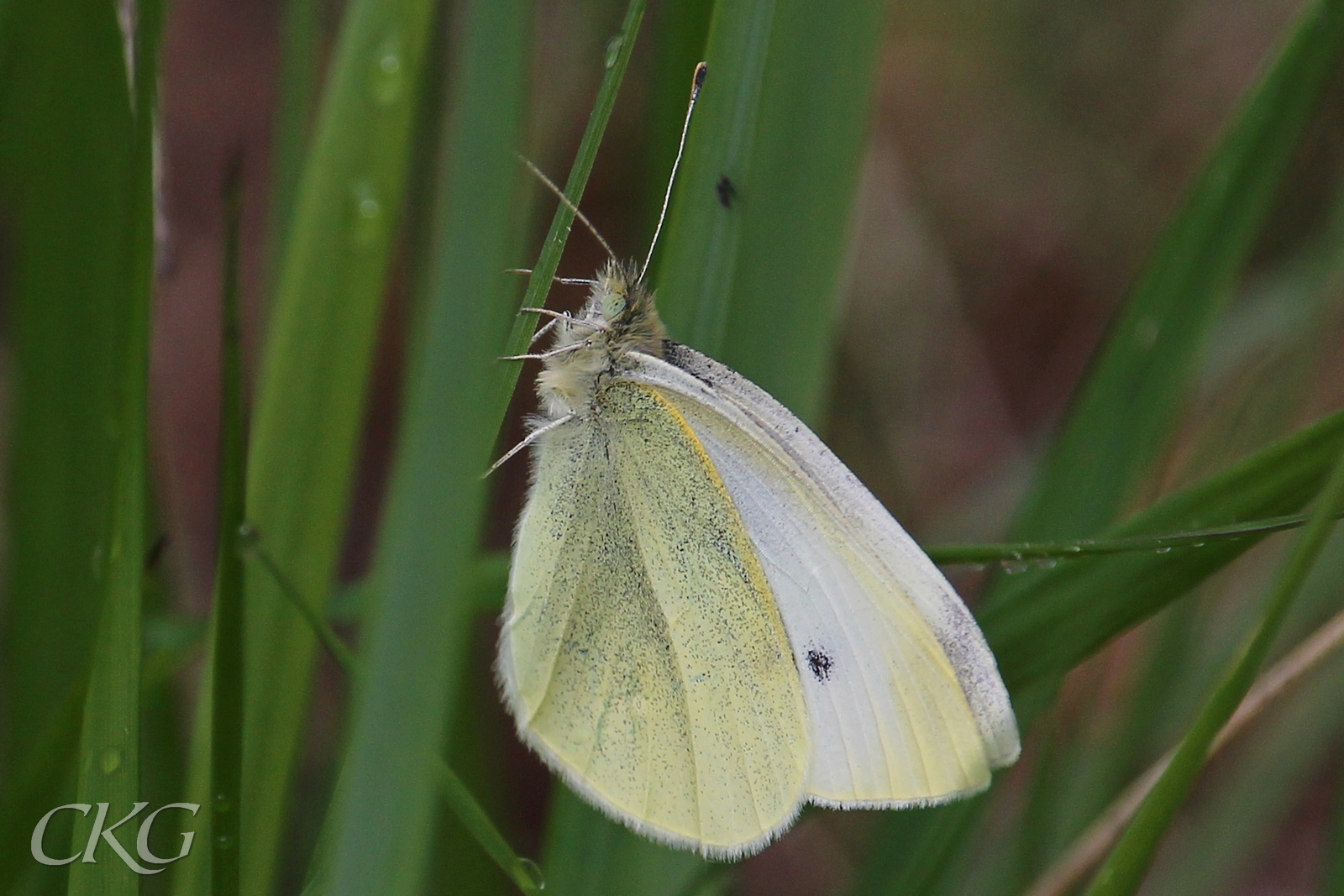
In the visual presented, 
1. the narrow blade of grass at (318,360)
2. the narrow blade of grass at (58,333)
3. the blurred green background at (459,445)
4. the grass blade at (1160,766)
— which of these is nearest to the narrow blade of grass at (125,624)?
the blurred green background at (459,445)

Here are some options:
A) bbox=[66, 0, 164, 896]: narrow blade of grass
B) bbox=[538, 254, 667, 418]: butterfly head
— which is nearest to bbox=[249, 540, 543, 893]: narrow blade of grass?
bbox=[66, 0, 164, 896]: narrow blade of grass

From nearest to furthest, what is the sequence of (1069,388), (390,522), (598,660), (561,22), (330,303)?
(390,522) < (330,303) < (598,660) < (561,22) < (1069,388)

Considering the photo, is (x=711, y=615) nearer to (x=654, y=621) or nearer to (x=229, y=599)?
(x=654, y=621)

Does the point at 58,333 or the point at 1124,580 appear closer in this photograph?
the point at 1124,580

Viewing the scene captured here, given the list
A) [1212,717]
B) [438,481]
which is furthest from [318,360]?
[1212,717]

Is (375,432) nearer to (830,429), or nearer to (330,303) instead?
(830,429)

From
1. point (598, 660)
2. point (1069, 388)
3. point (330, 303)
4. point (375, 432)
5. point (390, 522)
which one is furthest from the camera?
point (1069, 388)

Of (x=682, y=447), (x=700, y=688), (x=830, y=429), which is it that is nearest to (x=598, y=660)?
(x=700, y=688)
